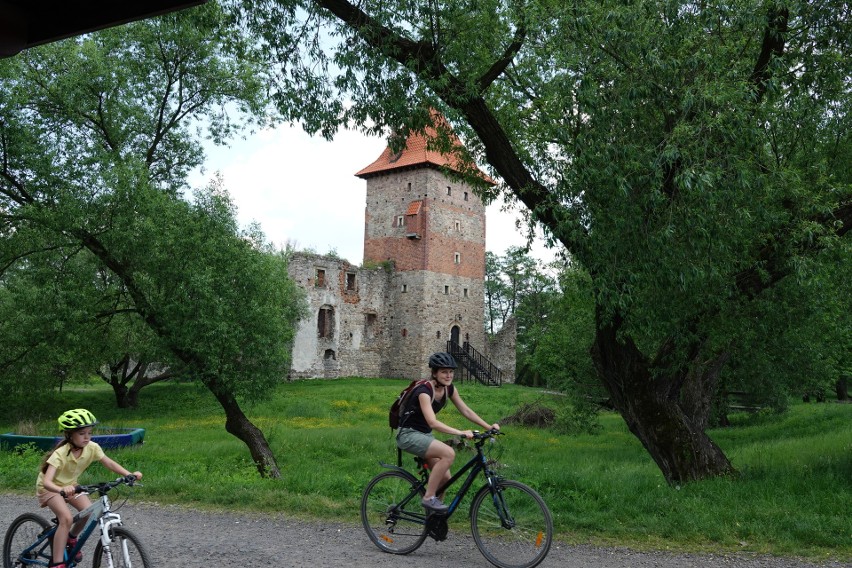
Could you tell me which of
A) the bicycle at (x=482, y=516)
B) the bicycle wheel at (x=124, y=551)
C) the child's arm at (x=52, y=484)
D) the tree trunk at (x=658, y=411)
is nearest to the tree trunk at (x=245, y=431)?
the tree trunk at (x=658, y=411)

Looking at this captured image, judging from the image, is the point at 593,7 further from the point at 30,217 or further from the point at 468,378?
the point at 468,378

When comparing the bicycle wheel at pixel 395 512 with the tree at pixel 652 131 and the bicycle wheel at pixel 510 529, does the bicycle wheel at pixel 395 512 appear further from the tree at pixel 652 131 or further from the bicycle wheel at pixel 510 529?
the tree at pixel 652 131

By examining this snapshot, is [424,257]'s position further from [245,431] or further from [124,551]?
[124,551]

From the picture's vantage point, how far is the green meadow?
595 centimetres

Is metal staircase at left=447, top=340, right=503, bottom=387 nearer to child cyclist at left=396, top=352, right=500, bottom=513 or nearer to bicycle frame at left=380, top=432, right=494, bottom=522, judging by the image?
bicycle frame at left=380, top=432, right=494, bottom=522

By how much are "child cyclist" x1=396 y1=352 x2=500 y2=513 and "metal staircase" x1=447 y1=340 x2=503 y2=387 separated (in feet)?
117

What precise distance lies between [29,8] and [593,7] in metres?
5.05

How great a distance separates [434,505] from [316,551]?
40.6 inches

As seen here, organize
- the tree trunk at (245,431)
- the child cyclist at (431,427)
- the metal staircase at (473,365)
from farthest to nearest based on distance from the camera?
the metal staircase at (473,365), the tree trunk at (245,431), the child cyclist at (431,427)

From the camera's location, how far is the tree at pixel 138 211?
1227cm

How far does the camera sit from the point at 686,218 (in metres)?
6.36

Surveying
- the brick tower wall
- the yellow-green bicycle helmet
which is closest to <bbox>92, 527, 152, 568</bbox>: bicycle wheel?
the yellow-green bicycle helmet

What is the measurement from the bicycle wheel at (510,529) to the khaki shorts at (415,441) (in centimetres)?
53

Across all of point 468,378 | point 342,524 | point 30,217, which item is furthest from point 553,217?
point 468,378
